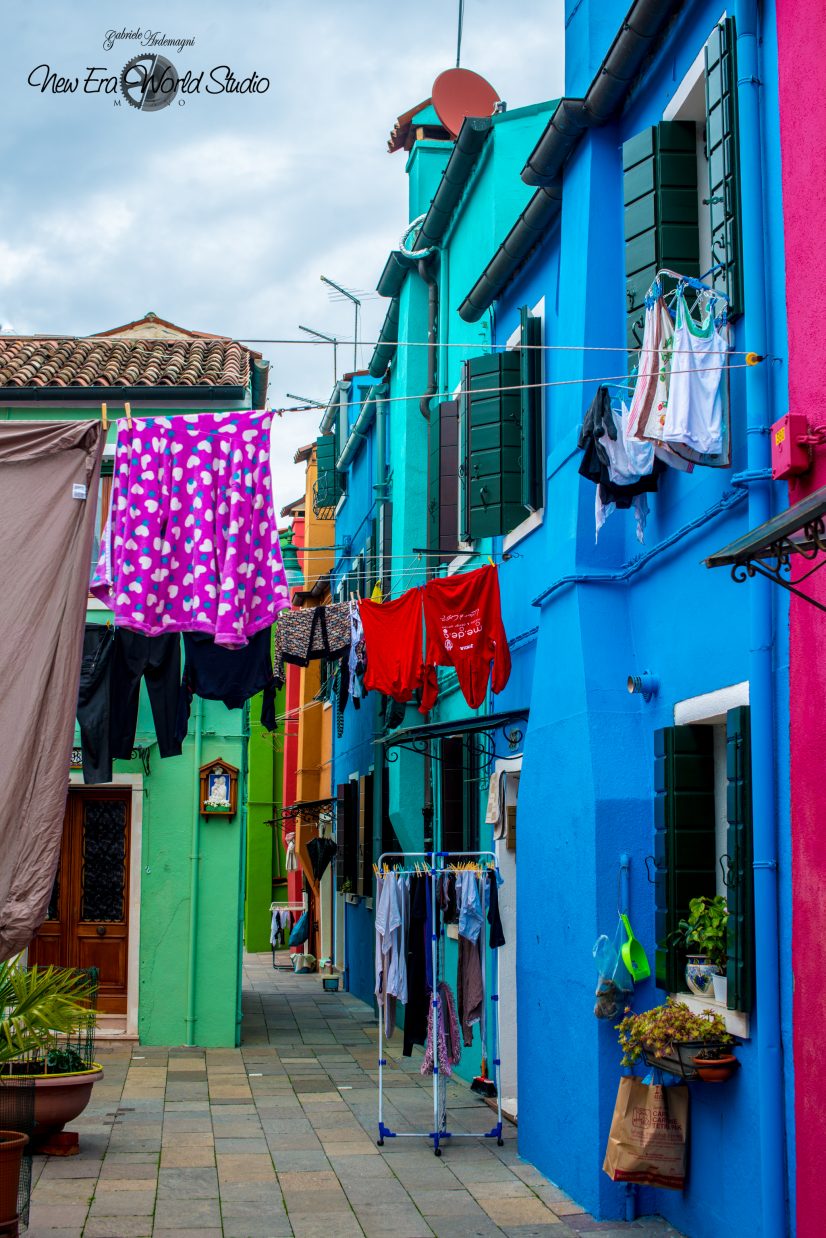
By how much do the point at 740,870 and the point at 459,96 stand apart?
42.7 ft

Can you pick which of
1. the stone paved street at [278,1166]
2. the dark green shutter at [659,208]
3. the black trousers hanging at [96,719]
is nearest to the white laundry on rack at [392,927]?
the stone paved street at [278,1166]

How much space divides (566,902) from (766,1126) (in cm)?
284

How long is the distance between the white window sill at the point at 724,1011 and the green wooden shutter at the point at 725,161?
11.3 feet

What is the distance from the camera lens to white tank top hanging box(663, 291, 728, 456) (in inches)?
279

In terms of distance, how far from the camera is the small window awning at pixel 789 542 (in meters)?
5.23

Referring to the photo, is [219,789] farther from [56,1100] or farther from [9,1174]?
[9,1174]

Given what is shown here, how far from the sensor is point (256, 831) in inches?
1305

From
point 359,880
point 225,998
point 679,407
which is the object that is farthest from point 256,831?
point 679,407

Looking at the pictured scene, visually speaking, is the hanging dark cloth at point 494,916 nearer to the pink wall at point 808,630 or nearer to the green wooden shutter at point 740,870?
the green wooden shutter at point 740,870

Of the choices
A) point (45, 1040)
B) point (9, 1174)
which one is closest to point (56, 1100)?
point (45, 1040)

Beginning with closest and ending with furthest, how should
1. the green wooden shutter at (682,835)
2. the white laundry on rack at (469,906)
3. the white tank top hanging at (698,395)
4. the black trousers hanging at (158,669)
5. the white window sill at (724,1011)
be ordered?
the white window sill at (724,1011), the white tank top hanging at (698,395), the green wooden shutter at (682,835), the white laundry on rack at (469,906), the black trousers hanging at (158,669)

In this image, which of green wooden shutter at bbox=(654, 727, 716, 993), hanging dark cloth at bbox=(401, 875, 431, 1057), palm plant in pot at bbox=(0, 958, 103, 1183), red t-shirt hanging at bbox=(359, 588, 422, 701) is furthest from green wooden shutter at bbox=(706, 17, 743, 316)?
red t-shirt hanging at bbox=(359, 588, 422, 701)

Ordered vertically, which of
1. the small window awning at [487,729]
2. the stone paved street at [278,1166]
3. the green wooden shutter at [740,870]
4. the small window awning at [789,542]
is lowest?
the stone paved street at [278,1166]

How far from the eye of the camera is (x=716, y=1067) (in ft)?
22.4
